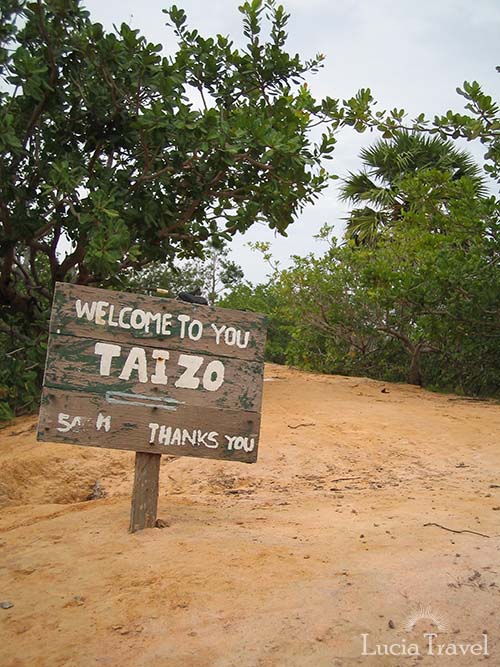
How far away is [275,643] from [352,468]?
121 inches

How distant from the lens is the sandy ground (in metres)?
2.35

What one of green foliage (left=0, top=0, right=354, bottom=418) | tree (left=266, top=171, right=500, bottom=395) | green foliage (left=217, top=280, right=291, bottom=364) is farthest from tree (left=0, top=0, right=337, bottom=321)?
green foliage (left=217, top=280, right=291, bottom=364)

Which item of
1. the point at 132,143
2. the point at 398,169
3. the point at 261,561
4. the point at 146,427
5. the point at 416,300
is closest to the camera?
the point at 261,561

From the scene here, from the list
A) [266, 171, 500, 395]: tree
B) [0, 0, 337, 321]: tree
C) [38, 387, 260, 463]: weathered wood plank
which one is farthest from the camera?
[266, 171, 500, 395]: tree

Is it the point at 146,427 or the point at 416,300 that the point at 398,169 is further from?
the point at 146,427

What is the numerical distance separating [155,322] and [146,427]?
0.56 meters

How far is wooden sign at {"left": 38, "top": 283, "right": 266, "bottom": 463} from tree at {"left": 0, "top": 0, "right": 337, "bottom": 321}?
7.94 ft

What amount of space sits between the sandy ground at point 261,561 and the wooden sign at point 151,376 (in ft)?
1.70

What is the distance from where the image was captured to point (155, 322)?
12.0ft

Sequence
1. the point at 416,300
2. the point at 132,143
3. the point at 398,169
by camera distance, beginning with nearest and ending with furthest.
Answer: the point at 132,143 < the point at 416,300 < the point at 398,169

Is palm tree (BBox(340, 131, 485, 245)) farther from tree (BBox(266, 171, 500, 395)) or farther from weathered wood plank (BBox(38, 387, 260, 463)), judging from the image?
weathered wood plank (BBox(38, 387, 260, 463))

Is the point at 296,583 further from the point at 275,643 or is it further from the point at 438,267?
the point at 438,267

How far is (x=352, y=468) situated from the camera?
5.32 meters

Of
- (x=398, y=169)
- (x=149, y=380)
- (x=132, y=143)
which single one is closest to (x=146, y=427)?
(x=149, y=380)
